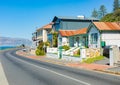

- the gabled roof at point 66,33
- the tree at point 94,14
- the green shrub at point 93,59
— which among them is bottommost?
the green shrub at point 93,59

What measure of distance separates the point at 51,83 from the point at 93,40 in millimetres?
29520

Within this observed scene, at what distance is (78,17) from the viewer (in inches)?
2862

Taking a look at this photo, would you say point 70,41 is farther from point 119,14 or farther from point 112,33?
point 119,14

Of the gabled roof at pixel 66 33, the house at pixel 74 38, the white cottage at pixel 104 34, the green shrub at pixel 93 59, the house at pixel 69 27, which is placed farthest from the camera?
the gabled roof at pixel 66 33

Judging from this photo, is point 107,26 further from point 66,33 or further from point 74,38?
point 66,33

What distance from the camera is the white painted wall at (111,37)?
42.5 metres

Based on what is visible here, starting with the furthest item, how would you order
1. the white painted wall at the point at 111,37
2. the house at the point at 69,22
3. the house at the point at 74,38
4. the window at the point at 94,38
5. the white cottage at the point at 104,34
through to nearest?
the house at the point at 69,22 < the house at the point at 74,38 < the window at the point at 94,38 < the white painted wall at the point at 111,37 < the white cottage at the point at 104,34

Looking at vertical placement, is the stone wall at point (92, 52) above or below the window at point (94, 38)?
below

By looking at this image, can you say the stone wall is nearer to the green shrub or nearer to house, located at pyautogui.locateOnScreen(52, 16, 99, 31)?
the green shrub

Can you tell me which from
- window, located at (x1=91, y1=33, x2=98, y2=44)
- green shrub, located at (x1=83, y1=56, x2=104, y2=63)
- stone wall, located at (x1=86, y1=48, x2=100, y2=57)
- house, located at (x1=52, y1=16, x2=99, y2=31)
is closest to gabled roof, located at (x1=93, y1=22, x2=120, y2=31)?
window, located at (x1=91, y1=33, x2=98, y2=44)

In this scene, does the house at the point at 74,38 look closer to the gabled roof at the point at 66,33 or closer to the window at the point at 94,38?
the gabled roof at the point at 66,33

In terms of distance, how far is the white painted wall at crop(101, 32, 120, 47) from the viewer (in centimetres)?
4250

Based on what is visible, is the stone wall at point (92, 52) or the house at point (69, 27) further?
the house at point (69, 27)

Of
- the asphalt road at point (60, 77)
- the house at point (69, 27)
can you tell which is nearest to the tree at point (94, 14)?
the house at point (69, 27)
